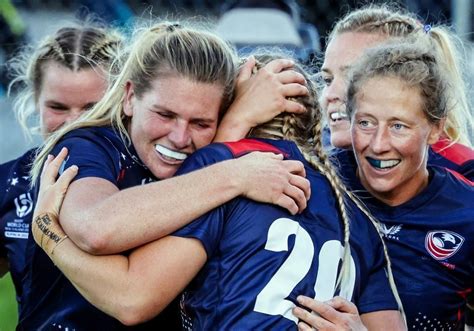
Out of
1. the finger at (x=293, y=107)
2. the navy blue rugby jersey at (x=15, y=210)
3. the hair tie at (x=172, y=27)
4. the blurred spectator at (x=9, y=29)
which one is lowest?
the blurred spectator at (x=9, y=29)

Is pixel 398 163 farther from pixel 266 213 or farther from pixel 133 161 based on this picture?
pixel 133 161

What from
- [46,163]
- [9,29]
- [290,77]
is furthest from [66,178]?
[9,29]

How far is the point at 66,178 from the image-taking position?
8.60 ft

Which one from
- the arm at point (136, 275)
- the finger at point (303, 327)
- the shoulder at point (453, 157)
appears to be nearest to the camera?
the arm at point (136, 275)

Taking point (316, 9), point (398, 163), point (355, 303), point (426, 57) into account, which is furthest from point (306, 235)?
point (316, 9)

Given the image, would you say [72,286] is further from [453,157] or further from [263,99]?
[453,157]

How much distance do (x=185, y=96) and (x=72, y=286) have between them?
0.67m

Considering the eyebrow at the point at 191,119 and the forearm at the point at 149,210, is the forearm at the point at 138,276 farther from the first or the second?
the eyebrow at the point at 191,119

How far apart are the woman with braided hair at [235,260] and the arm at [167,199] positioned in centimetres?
4

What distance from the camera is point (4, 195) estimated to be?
12.4ft

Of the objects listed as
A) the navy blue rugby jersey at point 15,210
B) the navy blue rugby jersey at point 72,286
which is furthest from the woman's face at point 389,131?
the navy blue rugby jersey at point 15,210

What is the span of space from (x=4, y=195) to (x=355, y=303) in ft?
5.55

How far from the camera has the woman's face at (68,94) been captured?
360 cm

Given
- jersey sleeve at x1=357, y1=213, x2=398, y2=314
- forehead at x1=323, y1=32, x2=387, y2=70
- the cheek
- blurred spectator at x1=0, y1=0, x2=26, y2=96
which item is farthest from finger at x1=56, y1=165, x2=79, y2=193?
blurred spectator at x1=0, y1=0, x2=26, y2=96
